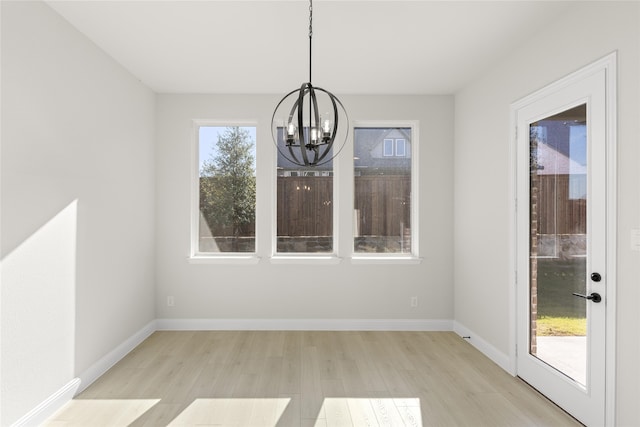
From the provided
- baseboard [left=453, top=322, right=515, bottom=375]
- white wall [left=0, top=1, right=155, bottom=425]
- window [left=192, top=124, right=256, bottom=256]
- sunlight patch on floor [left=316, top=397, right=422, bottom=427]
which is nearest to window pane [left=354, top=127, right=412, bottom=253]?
baseboard [left=453, top=322, right=515, bottom=375]

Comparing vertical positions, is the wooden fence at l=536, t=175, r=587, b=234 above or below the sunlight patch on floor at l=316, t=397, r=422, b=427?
above

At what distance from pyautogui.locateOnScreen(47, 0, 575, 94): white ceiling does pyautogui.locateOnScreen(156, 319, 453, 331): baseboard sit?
8.90 feet

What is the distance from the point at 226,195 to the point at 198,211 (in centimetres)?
39

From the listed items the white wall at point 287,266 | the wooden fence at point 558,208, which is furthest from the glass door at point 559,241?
the white wall at point 287,266

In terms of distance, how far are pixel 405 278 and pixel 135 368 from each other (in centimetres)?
296

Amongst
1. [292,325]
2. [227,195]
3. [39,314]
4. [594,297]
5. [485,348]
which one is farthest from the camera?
[227,195]

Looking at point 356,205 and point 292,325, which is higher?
point 356,205

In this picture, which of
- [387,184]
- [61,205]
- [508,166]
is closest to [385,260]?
[387,184]

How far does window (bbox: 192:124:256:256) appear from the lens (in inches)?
172

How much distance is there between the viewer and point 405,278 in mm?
4309

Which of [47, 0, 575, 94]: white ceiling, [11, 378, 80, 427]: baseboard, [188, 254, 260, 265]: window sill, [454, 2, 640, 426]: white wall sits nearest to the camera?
[454, 2, 640, 426]: white wall

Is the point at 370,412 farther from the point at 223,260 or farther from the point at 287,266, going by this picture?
the point at 223,260

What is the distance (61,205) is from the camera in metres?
2.62

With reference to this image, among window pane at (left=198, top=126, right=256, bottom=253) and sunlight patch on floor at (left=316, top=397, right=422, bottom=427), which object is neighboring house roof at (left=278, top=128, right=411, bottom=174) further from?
sunlight patch on floor at (left=316, top=397, right=422, bottom=427)
